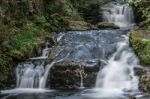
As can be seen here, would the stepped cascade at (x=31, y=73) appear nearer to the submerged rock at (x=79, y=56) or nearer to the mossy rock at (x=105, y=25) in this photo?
the submerged rock at (x=79, y=56)

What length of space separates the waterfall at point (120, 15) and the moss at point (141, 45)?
549cm

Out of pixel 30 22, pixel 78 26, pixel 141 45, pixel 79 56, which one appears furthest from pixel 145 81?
pixel 78 26

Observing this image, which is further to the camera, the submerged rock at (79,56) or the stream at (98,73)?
the submerged rock at (79,56)

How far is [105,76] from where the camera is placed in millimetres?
11953

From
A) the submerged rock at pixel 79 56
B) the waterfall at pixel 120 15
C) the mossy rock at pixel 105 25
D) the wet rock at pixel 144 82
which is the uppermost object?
the waterfall at pixel 120 15

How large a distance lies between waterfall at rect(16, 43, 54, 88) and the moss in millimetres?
2876

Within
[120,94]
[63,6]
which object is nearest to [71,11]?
[63,6]

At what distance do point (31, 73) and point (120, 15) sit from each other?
8.77m

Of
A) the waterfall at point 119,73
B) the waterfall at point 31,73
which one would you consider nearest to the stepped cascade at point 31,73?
the waterfall at point 31,73

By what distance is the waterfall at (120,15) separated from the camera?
19.5m

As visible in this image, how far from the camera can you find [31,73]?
12336mm

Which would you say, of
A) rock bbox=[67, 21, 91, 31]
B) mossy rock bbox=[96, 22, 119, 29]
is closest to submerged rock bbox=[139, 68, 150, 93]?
rock bbox=[67, 21, 91, 31]

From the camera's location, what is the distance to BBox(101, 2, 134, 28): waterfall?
1952cm

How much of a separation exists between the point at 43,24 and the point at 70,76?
494 centimetres
